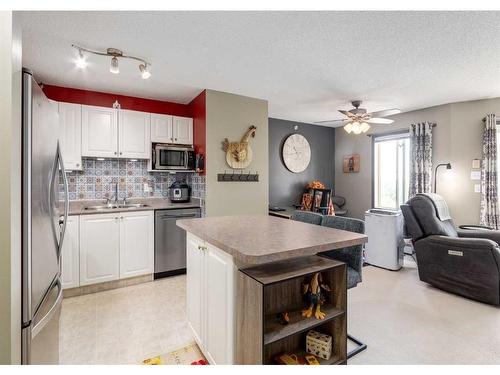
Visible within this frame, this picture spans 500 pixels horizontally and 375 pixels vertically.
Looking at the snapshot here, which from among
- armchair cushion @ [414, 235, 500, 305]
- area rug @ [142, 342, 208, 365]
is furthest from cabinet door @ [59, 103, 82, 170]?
armchair cushion @ [414, 235, 500, 305]

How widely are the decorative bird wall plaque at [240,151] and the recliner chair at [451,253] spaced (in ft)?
7.28

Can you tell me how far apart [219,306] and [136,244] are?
2.06 metres

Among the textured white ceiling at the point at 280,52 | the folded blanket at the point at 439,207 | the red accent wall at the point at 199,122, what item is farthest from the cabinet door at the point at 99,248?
the folded blanket at the point at 439,207

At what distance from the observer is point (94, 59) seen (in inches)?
97.2

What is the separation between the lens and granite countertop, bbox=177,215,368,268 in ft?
3.94

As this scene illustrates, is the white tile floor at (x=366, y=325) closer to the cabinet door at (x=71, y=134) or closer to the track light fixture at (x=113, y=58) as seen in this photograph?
the cabinet door at (x=71, y=134)

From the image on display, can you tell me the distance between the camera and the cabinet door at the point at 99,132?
315 centimetres

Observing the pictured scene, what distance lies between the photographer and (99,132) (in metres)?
3.23

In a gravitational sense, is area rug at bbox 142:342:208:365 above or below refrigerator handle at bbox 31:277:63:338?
below

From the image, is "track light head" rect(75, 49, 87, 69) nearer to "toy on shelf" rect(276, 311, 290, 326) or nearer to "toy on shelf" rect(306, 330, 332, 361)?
"toy on shelf" rect(276, 311, 290, 326)

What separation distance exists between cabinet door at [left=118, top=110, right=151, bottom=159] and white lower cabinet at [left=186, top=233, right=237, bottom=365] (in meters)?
2.01

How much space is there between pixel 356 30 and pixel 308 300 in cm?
202
